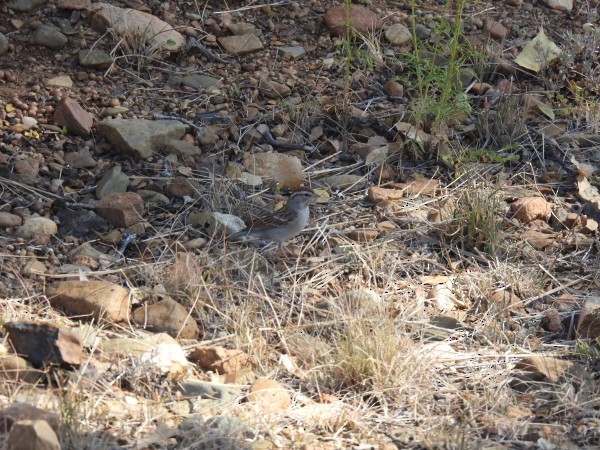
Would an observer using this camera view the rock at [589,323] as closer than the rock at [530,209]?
Yes

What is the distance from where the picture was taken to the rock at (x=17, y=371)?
183 inches

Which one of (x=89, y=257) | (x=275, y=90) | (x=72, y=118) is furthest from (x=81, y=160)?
(x=275, y=90)

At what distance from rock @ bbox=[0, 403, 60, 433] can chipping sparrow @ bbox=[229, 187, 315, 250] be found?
94.8 inches

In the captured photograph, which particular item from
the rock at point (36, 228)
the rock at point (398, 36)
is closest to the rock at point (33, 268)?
the rock at point (36, 228)

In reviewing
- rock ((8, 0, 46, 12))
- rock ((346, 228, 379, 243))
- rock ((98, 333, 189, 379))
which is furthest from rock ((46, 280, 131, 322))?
rock ((8, 0, 46, 12))

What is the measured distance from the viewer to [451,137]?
750 centimetres

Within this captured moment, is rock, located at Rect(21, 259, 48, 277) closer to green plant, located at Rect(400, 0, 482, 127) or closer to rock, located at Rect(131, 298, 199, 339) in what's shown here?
rock, located at Rect(131, 298, 199, 339)

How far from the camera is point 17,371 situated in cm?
464

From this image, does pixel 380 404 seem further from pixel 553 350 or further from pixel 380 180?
pixel 380 180

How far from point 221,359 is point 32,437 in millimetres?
1352

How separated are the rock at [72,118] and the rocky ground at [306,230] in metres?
0.01

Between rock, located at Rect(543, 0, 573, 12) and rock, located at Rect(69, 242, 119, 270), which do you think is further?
rock, located at Rect(543, 0, 573, 12)

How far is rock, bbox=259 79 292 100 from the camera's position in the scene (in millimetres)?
7754

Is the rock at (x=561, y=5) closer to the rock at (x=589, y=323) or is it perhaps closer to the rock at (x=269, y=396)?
the rock at (x=589, y=323)
